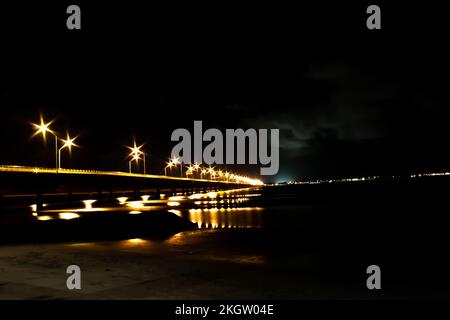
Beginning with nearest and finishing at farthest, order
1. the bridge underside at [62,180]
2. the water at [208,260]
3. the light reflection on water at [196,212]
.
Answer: the water at [208,260] → the light reflection on water at [196,212] → the bridge underside at [62,180]

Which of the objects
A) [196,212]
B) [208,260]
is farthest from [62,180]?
[208,260]

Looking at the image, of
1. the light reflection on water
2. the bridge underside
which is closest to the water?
the light reflection on water

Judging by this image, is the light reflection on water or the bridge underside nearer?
the light reflection on water

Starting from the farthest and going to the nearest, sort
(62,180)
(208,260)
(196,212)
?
(62,180)
(196,212)
(208,260)

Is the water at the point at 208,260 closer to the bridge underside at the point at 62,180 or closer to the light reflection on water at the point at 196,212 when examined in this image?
the light reflection on water at the point at 196,212

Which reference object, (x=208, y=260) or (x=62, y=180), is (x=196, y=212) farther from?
(x=62, y=180)

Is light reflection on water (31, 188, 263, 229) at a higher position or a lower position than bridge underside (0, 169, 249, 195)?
lower

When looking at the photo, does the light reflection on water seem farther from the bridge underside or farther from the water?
the bridge underside

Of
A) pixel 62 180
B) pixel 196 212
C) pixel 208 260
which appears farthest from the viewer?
pixel 62 180

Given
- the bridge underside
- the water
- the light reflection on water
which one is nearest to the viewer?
the water

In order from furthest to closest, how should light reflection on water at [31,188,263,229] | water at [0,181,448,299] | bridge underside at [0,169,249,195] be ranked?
1. bridge underside at [0,169,249,195]
2. light reflection on water at [31,188,263,229]
3. water at [0,181,448,299]

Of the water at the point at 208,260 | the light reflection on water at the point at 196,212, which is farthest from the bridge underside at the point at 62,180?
the water at the point at 208,260

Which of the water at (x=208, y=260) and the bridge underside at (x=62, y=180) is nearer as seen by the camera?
the water at (x=208, y=260)

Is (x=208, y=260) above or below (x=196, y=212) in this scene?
below
